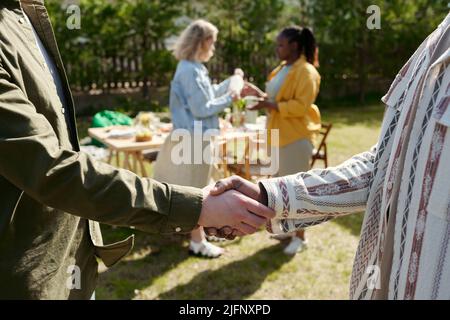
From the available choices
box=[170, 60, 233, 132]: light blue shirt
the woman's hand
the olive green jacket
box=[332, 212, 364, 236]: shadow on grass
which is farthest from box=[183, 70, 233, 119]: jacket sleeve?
the olive green jacket

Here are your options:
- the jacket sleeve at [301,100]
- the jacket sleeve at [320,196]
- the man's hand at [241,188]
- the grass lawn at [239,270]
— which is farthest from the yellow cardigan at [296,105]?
the jacket sleeve at [320,196]

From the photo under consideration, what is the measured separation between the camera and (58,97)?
5.57ft

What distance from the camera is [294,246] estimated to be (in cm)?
476

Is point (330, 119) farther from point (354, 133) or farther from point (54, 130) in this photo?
point (54, 130)

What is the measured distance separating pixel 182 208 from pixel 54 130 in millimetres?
507

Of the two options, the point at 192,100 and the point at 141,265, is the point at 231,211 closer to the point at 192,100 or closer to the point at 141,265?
the point at 192,100

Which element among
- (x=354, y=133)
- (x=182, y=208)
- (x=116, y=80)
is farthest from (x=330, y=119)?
(x=182, y=208)

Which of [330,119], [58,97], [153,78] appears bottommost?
[330,119]

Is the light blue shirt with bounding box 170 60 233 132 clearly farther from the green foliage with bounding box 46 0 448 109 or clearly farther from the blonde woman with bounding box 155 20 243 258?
the green foliage with bounding box 46 0 448 109

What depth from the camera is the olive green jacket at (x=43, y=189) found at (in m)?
1.43

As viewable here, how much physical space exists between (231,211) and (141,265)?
288 cm

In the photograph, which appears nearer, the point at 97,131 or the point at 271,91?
the point at 271,91

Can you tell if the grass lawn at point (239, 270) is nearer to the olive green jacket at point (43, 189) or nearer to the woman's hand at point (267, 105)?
the woman's hand at point (267, 105)

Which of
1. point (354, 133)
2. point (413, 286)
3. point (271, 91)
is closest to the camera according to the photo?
point (413, 286)
